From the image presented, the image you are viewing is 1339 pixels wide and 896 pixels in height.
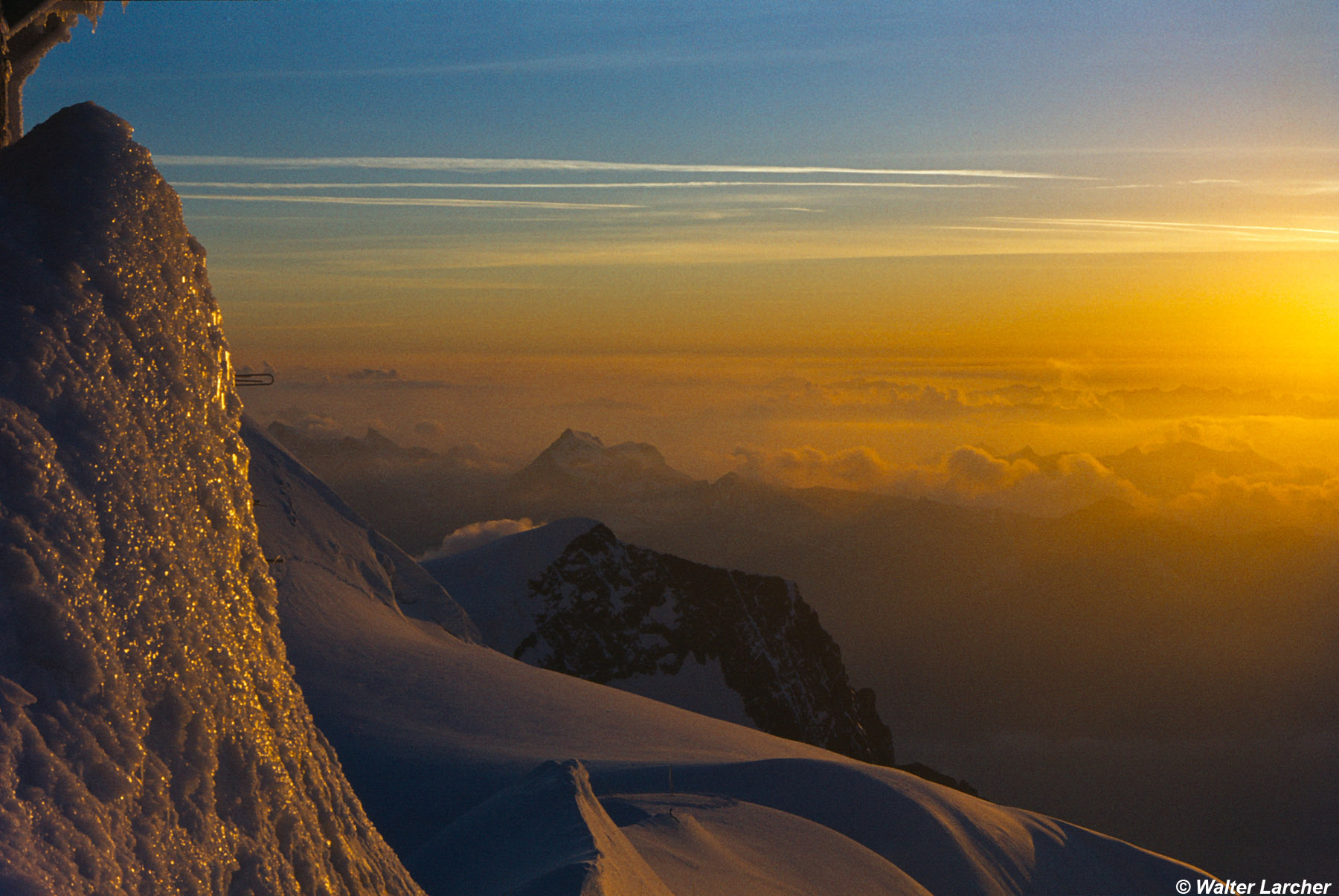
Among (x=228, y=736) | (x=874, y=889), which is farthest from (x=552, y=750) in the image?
(x=228, y=736)

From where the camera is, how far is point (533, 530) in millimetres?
188750

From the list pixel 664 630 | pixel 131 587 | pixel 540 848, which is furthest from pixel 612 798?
pixel 664 630

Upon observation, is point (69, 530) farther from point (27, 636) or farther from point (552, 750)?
point (552, 750)

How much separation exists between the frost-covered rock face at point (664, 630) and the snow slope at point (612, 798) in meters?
121

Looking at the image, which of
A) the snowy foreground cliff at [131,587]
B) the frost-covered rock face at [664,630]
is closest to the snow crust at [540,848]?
the snowy foreground cliff at [131,587]

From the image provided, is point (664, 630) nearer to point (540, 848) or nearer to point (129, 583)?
point (540, 848)

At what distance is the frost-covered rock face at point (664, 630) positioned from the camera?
169500mm

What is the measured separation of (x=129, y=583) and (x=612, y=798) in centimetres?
2356

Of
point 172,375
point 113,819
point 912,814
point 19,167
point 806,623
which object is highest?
point 806,623

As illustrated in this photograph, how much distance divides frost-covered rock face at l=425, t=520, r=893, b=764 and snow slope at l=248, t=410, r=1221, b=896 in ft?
398

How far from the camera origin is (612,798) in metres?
25.2

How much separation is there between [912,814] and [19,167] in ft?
97.2

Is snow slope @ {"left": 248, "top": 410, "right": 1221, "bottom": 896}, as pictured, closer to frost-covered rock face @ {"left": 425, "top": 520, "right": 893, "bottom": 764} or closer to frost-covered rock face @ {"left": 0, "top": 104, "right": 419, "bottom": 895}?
frost-covered rock face @ {"left": 0, "top": 104, "right": 419, "bottom": 895}

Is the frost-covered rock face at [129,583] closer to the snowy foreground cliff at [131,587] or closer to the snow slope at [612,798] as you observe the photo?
the snowy foreground cliff at [131,587]
